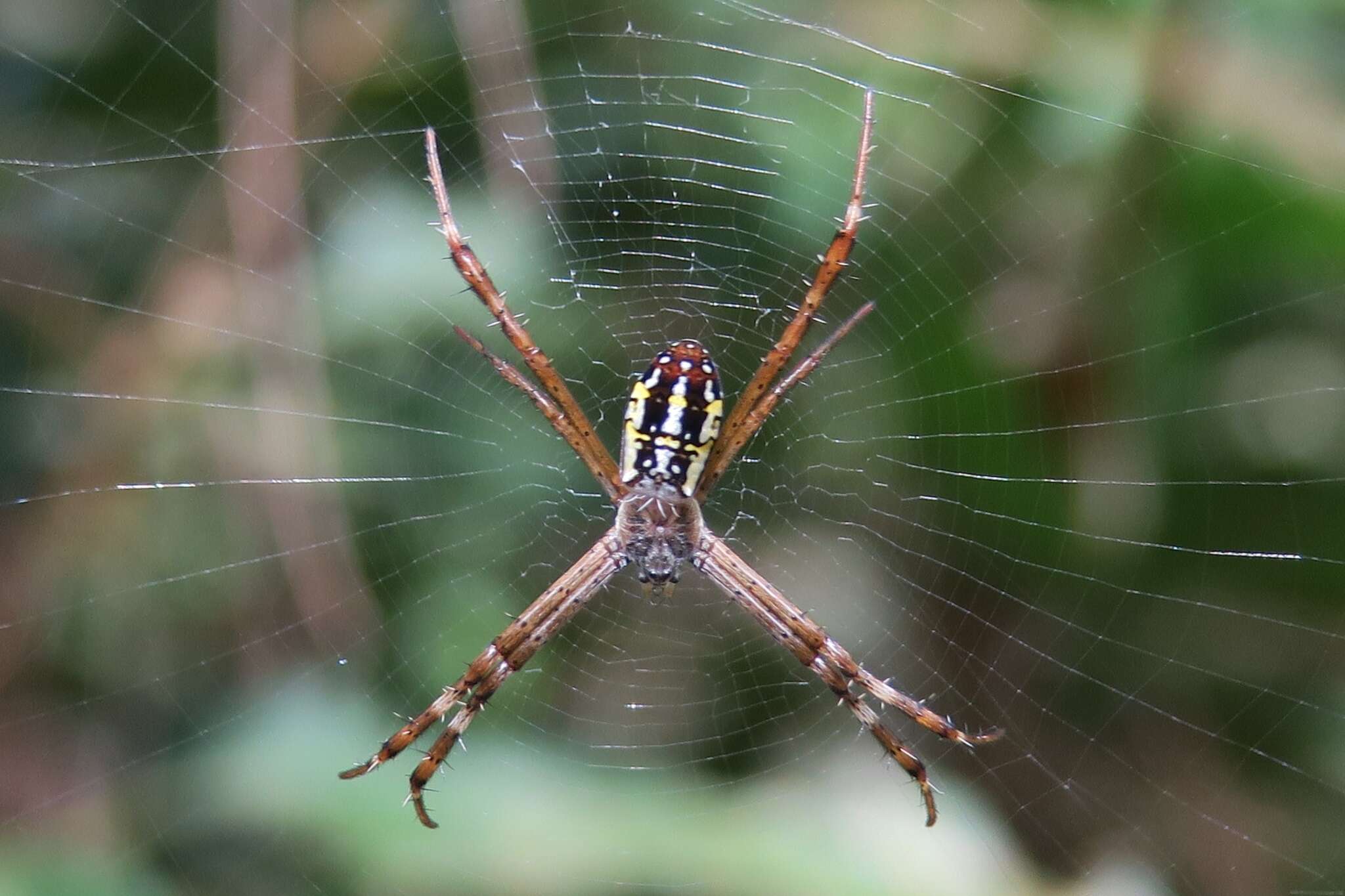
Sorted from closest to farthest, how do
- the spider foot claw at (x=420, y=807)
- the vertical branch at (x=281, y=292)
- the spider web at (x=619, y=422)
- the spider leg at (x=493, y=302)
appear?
the spider leg at (x=493, y=302), the spider web at (x=619, y=422), the spider foot claw at (x=420, y=807), the vertical branch at (x=281, y=292)

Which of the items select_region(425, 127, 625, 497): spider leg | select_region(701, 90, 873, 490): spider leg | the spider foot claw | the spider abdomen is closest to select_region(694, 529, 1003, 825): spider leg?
the spider abdomen

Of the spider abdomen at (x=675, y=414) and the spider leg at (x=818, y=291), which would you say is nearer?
the spider leg at (x=818, y=291)

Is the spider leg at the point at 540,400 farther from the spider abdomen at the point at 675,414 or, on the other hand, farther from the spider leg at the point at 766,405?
the spider leg at the point at 766,405

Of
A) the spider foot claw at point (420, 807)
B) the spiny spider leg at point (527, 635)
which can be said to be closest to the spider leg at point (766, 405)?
the spiny spider leg at point (527, 635)

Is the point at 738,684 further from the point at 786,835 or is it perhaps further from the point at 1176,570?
the point at 1176,570

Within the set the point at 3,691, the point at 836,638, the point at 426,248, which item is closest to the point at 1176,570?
the point at 836,638

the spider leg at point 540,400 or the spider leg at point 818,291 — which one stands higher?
the spider leg at point 818,291

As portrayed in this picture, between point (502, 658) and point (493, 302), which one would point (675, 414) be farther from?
point (502, 658)

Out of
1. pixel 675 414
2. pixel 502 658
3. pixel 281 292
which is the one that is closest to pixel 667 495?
pixel 675 414
